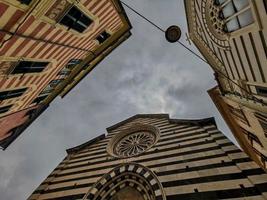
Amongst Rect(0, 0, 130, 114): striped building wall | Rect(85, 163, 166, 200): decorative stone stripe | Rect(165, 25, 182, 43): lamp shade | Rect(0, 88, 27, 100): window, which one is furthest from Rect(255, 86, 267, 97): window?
Rect(0, 88, 27, 100): window

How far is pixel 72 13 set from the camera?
7.67 m

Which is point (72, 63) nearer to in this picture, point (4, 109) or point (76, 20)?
point (76, 20)

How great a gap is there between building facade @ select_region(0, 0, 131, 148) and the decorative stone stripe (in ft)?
19.2

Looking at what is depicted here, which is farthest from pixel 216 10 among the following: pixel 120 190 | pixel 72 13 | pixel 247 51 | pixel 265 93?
pixel 120 190

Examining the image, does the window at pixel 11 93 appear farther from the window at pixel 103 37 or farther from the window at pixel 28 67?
the window at pixel 103 37

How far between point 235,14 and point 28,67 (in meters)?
→ 8.08

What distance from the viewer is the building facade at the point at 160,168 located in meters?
7.34

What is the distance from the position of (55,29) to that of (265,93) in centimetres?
784

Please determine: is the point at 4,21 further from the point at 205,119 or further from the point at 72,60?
the point at 205,119

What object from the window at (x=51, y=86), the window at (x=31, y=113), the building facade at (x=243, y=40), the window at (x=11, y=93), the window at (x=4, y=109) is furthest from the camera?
the window at (x=31, y=113)

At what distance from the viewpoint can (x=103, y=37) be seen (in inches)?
464

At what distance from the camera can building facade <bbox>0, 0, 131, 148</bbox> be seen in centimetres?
620

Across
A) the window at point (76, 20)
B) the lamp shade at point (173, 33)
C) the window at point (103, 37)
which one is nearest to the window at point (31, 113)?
the window at point (103, 37)

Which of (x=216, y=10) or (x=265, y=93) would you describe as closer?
(x=265, y=93)
